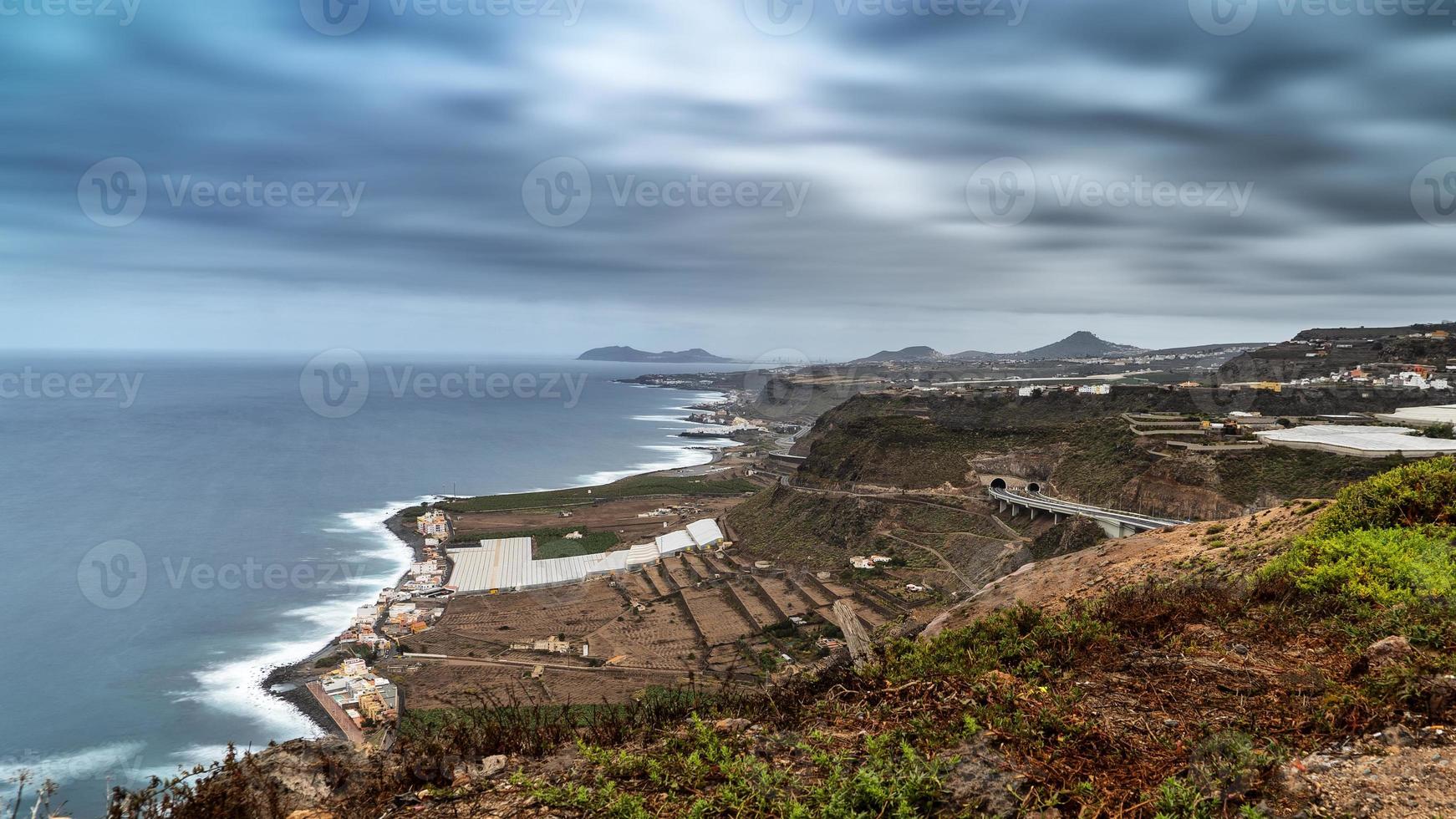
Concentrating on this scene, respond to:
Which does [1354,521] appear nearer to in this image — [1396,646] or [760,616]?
[1396,646]

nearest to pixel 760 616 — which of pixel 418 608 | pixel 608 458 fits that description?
pixel 418 608

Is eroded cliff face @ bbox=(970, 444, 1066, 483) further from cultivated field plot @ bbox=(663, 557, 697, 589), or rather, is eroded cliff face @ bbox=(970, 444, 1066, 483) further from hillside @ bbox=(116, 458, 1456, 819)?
hillside @ bbox=(116, 458, 1456, 819)

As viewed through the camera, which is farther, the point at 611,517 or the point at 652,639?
the point at 611,517

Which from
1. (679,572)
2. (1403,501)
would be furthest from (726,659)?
(1403,501)

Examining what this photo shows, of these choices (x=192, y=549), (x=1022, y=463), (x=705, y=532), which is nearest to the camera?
(x=1022, y=463)

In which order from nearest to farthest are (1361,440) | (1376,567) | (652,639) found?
(1376,567) → (652,639) → (1361,440)

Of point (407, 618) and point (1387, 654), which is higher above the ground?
point (1387, 654)

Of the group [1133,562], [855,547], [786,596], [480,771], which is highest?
[480,771]

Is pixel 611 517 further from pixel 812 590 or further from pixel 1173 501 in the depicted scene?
pixel 1173 501
